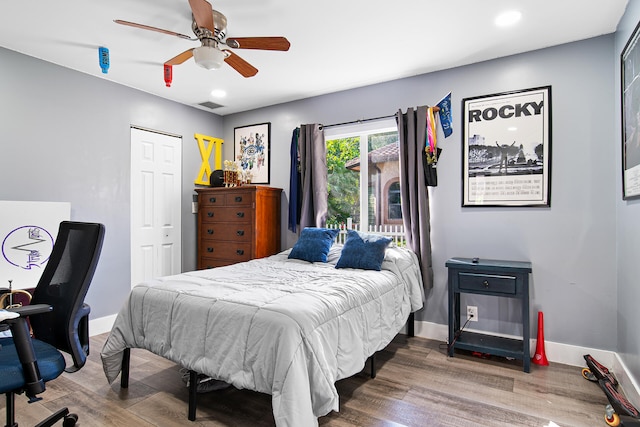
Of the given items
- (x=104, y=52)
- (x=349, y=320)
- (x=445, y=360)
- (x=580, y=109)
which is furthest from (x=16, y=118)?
(x=580, y=109)

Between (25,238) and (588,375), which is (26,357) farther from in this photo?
(588,375)

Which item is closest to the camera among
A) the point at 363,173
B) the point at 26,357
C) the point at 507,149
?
the point at 26,357

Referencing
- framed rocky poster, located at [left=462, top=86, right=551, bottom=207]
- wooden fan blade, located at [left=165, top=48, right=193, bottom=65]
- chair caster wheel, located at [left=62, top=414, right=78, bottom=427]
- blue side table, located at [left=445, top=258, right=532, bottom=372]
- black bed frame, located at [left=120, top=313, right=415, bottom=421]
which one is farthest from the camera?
framed rocky poster, located at [left=462, top=86, right=551, bottom=207]

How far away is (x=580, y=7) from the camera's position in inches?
93.7

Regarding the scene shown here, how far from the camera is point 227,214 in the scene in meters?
4.27

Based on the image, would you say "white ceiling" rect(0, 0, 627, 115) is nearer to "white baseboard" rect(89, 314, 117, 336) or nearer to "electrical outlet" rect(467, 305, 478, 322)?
"electrical outlet" rect(467, 305, 478, 322)

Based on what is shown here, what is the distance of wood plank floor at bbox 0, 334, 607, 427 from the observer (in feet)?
6.68

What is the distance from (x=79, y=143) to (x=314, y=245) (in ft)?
8.23

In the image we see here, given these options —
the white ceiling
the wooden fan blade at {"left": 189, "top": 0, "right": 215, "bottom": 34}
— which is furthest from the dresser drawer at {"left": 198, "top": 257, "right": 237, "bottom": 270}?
the wooden fan blade at {"left": 189, "top": 0, "right": 215, "bottom": 34}

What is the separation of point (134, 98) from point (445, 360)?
411 centimetres

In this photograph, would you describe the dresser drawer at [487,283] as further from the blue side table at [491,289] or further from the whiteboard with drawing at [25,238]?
the whiteboard with drawing at [25,238]

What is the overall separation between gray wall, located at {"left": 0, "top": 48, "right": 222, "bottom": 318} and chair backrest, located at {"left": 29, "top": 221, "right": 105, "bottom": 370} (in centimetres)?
163

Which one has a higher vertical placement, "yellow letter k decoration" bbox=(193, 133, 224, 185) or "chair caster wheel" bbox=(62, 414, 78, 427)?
"yellow letter k decoration" bbox=(193, 133, 224, 185)

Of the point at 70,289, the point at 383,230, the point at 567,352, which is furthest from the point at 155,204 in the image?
the point at 567,352
